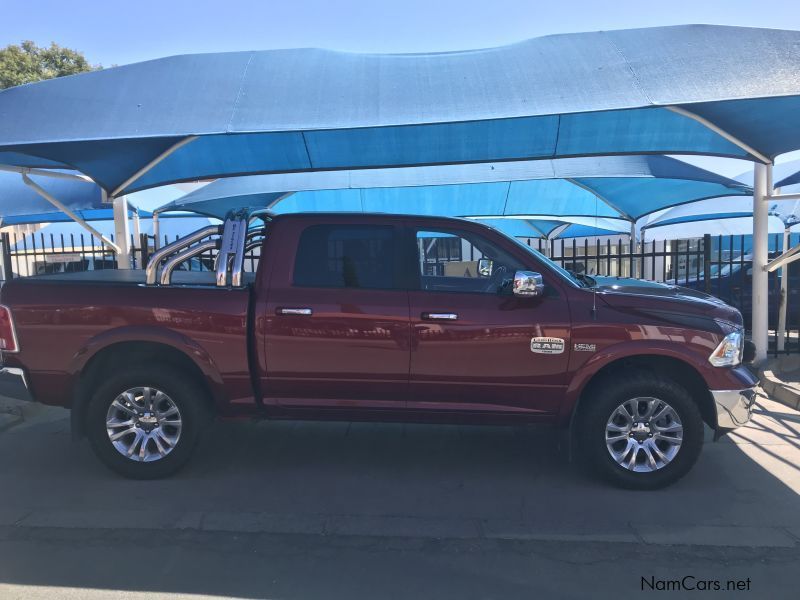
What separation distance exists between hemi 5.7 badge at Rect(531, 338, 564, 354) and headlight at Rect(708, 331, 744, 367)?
42.2 inches

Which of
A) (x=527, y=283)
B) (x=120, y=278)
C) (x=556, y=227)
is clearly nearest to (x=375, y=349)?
(x=527, y=283)

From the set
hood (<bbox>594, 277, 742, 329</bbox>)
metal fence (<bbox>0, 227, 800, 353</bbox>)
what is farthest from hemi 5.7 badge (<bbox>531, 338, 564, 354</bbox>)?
metal fence (<bbox>0, 227, 800, 353</bbox>)

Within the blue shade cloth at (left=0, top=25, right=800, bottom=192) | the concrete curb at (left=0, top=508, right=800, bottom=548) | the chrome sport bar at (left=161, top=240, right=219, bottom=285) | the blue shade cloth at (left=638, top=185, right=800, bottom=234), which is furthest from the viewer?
the blue shade cloth at (left=638, top=185, right=800, bottom=234)

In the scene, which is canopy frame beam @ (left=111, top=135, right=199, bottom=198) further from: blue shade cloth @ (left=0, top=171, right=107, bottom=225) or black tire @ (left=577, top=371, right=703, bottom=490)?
black tire @ (left=577, top=371, right=703, bottom=490)

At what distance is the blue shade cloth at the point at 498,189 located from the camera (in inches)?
372

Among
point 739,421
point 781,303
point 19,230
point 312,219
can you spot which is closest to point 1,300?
point 312,219

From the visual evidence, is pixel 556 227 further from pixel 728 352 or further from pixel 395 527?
pixel 395 527

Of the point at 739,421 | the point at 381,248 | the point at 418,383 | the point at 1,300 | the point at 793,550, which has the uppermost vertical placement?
the point at 381,248

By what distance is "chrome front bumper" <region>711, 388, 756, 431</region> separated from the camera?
4.26 metres

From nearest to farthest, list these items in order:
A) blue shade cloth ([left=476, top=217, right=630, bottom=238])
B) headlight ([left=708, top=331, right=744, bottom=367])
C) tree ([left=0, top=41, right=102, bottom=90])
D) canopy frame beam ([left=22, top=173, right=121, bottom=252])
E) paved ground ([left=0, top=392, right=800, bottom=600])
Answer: paved ground ([left=0, top=392, right=800, bottom=600])
headlight ([left=708, top=331, right=744, bottom=367])
canopy frame beam ([left=22, top=173, right=121, bottom=252])
blue shade cloth ([left=476, top=217, right=630, bottom=238])
tree ([left=0, top=41, right=102, bottom=90])

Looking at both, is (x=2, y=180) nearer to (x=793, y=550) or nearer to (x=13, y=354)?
(x=13, y=354)

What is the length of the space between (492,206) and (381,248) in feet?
29.3

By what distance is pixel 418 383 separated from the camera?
14.4 feet

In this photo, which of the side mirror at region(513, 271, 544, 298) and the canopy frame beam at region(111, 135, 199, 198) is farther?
the canopy frame beam at region(111, 135, 199, 198)
